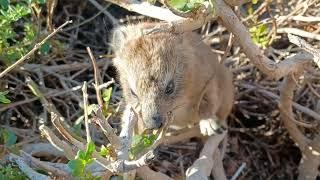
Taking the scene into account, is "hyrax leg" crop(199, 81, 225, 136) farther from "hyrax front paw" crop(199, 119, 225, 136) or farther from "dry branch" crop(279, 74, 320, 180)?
"dry branch" crop(279, 74, 320, 180)

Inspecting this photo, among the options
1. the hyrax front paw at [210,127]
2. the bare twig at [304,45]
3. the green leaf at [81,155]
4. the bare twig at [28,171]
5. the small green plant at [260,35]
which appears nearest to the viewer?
the green leaf at [81,155]

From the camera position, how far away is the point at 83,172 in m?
2.60

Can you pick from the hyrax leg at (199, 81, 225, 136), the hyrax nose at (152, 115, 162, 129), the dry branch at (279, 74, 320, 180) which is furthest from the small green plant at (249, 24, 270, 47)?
the hyrax nose at (152, 115, 162, 129)

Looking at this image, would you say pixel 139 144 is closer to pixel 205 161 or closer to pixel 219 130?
pixel 205 161

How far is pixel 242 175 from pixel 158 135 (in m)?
1.50

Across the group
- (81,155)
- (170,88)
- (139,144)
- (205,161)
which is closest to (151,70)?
(170,88)

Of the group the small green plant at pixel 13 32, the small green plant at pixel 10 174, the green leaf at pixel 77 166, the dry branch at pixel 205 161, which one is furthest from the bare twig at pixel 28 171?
the dry branch at pixel 205 161

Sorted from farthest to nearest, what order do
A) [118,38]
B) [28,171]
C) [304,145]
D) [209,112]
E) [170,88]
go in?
[209,112] → [304,145] → [118,38] → [170,88] → [28,171]

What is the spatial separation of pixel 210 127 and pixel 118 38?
2.86ft

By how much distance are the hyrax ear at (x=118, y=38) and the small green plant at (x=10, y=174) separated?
3.84 ft

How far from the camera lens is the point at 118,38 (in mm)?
3746

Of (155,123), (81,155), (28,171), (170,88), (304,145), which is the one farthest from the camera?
(304,145)

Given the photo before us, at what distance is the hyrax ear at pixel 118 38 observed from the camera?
12.1 feet

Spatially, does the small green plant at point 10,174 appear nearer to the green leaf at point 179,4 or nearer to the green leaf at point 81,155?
the green leaf at point 81,155
